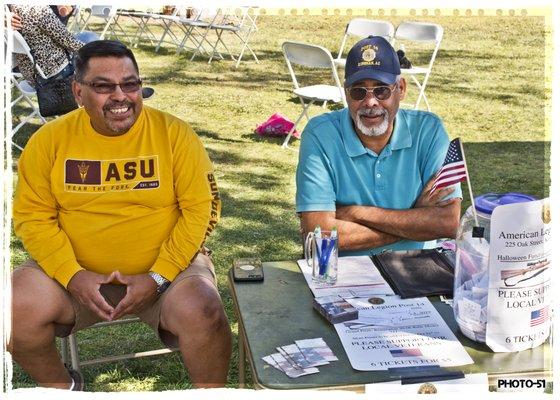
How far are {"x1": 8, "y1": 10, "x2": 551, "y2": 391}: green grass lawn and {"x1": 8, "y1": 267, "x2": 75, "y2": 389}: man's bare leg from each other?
61 cm

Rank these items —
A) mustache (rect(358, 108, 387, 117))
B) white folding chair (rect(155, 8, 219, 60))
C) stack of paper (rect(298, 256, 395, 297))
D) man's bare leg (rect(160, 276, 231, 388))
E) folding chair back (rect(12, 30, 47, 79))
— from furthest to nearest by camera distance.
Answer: white folding chair (rect(155, 8, 219, 60))
folding chair back (rect(12, 30, 47, 79))
mustache (rect(358, 108, 387, 117))
man's bare leg (rect(160, 276, 231, 388))
stack of paper (rect(298, 256, 395, 297))

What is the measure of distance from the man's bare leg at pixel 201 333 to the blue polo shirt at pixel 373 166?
638 millimetres

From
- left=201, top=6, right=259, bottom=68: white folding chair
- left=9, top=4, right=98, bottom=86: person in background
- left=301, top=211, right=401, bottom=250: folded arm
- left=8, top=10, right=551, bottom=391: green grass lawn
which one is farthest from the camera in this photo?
left=201, top=6, right=259, bottom=68: white folding chair

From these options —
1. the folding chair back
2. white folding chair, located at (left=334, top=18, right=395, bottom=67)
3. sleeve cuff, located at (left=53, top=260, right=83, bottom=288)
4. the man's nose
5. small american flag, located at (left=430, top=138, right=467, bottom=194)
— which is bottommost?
sleeve cuff, located at (left=53, top=260, right=83, bottom=288)

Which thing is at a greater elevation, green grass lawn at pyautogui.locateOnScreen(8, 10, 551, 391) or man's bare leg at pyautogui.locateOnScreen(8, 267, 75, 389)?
green grass lawn at pyautogui.locateOnScreen(8, 10, 551, 391)

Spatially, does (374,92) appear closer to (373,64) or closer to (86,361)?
(373,64)

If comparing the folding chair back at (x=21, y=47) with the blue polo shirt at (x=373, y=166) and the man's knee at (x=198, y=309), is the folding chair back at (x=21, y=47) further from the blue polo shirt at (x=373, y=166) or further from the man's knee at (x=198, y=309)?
the man's knee at (x=198, y=309)

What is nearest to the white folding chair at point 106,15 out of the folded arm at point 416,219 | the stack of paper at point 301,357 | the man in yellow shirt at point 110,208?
the man in yellow shirt at point 110,208

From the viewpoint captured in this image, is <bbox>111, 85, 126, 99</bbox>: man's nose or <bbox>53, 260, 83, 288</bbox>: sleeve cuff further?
<bbox>111, 85, 126, 99</bbox>: man's nose

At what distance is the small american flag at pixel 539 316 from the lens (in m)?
2.09

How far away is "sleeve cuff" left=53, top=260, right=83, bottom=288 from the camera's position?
119 inches

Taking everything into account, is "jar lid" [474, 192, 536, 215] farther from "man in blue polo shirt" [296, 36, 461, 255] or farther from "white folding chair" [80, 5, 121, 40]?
"white folding chair" [80, 5, 121, 40]

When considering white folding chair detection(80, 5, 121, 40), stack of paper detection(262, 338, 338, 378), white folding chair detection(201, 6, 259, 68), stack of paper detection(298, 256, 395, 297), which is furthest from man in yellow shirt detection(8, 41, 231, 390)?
white folding chair detection(201, 6, 259, 68)

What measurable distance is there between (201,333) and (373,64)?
4.57 ft
